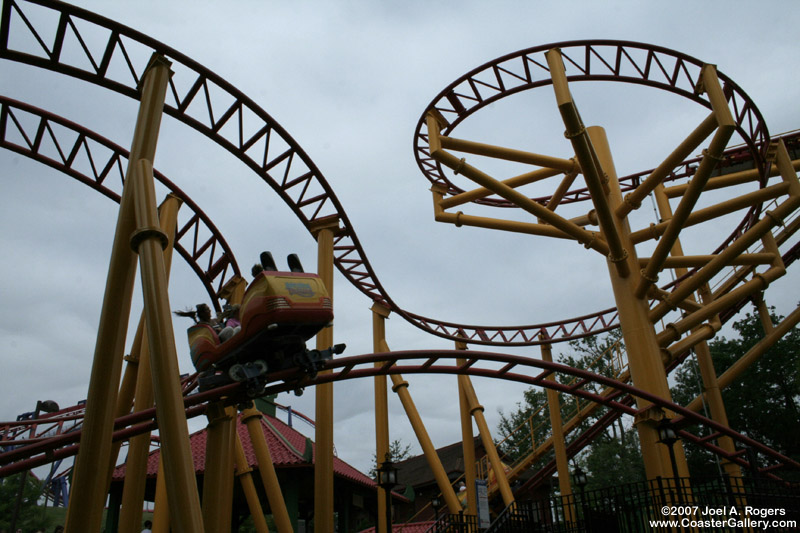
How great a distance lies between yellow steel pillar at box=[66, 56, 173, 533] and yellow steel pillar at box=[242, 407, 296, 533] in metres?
3.20

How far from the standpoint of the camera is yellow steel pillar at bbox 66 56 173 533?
11.4ft

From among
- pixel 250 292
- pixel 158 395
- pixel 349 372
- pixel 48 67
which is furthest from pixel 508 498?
pixel 48 67

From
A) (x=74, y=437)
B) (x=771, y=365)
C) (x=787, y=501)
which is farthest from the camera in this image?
(x=771, y=365)

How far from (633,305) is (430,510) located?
546 inches

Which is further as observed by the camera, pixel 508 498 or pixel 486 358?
pixel 508 498

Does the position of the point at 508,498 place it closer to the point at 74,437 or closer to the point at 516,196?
the point at 516,196

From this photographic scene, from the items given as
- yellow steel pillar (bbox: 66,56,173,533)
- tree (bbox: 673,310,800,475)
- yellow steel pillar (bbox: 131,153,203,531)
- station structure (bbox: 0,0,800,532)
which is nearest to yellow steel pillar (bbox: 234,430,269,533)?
station structure (bbox: 0,0,800,532)

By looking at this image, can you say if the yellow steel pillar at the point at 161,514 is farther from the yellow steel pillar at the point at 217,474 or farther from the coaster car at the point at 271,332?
the coaster car at the point at 271,332

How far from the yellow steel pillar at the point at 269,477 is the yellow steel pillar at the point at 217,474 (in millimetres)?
1202

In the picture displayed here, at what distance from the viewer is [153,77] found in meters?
5.11

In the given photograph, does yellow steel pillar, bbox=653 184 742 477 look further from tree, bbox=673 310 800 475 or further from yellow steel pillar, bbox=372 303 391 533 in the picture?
tree, bbox=673 310 800 475

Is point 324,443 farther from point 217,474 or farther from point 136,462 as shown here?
point 136,462

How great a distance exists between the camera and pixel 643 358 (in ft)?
23.4

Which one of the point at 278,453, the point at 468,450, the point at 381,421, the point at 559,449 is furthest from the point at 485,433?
the point at 278,453
